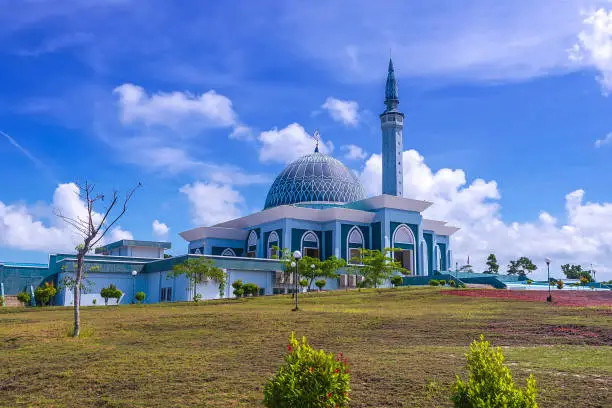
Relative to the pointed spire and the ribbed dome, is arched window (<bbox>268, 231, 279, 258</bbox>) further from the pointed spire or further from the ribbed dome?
the pointed spire

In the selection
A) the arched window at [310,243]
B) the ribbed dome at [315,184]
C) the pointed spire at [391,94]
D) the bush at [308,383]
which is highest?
the pointed spire at [391,94]

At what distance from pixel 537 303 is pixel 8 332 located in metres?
22.0

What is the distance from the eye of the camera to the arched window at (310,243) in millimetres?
56375

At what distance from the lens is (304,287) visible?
46344 millimetres

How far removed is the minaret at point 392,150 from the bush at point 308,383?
53.5 m

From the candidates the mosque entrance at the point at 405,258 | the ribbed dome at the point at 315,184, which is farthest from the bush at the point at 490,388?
the ribbed dome at the point at 315,184

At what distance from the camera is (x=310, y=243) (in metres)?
56.8

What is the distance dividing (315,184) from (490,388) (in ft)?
181

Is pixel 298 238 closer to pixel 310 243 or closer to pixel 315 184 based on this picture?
pixel 310 243

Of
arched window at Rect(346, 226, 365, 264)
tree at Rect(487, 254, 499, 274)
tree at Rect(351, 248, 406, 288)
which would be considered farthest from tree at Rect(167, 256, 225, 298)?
tree at Rect(487, 254, 499, 274)

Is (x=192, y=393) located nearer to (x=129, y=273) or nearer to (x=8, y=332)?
(x=8, y=332)

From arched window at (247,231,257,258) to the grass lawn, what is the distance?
123 ft

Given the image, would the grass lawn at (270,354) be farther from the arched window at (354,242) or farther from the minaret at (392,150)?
the minaret at (392,150)

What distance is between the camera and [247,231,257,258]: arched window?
61.7m
